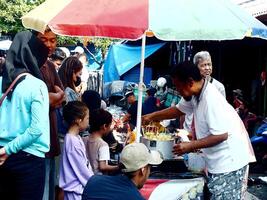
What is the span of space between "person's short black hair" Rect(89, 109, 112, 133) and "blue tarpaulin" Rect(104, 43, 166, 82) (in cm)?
785

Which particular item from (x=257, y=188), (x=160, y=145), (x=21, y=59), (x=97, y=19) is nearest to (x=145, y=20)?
(x=97, y=19)

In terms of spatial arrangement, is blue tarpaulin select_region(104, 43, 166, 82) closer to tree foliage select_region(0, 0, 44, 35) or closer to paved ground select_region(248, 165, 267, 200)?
tree foliage select_region(0, 0, 44, 35)

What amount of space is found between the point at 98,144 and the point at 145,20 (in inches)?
63.7

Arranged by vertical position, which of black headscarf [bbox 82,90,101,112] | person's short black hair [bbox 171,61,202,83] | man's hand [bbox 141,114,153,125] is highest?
person's short black hair [bbox 171,61,202,83]

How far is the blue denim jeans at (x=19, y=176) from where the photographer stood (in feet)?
11.2

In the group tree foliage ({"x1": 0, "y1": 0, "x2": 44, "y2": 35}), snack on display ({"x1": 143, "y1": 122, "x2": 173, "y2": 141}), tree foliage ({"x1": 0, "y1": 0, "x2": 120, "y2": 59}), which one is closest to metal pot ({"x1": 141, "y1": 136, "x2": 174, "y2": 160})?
snack on display ({"x1": 143, "y1": 122, "x2": 173, "y2": 141})

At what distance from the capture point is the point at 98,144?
4613 millimetres

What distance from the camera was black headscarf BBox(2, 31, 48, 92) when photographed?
352 centimetres

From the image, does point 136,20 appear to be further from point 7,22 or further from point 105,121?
point 7,22

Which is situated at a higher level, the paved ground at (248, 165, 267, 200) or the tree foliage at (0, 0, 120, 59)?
the paved ground at (248, 165, 267, 200)

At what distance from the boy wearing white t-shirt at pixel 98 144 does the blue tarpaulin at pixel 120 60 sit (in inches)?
311

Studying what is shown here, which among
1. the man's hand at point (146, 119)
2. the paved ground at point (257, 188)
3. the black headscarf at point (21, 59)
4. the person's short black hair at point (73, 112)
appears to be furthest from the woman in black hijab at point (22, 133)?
the paved ground at point (257, 188)

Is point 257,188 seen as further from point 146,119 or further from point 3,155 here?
point 3,155

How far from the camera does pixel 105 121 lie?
473 centimetres
